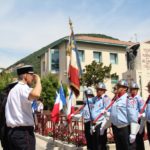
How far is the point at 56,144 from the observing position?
9.80 m

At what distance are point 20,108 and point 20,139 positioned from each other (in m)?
0.38

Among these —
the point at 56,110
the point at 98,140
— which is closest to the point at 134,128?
the point at 98,140

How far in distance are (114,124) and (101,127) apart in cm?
101

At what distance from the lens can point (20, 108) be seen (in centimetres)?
423

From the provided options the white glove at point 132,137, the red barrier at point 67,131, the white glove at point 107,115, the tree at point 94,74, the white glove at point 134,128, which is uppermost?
the tree at point 94,74

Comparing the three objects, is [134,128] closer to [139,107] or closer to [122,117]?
[122,117]

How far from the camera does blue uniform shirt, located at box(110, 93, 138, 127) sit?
6.13 m

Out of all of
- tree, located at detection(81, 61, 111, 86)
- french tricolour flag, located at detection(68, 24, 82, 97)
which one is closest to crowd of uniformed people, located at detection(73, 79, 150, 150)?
french tricolour flag, located at detection(68, 24, 82, 97)

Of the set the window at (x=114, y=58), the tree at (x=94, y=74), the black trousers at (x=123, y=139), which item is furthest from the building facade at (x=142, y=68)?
the window at (x=114, y=58)

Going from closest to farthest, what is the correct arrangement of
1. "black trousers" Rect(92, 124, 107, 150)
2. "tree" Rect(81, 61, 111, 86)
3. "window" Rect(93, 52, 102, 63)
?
"black trousers" Rect(92, 124, 107, 150), "tree" Rect(81, 61, 111, 86), "window" Rect(93, 52, 102, 63)

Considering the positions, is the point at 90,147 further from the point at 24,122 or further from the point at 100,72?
the point at 100,72

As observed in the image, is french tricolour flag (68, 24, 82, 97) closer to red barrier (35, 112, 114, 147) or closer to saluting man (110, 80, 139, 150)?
saluting man (110, 80, 139, 150)

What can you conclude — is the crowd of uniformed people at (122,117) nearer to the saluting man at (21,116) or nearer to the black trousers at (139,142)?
the black trousers at (139,142)

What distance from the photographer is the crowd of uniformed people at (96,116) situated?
4203mm
